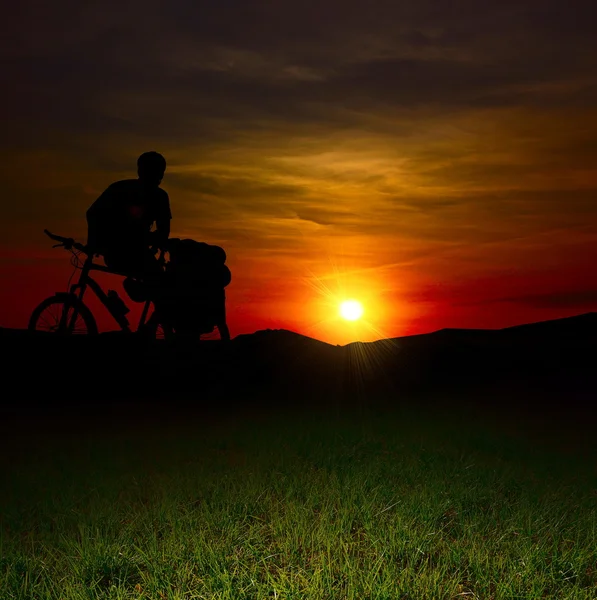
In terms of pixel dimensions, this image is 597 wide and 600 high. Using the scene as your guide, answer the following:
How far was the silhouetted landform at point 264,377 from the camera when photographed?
11.5 metres

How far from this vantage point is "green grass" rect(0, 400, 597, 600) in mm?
4637

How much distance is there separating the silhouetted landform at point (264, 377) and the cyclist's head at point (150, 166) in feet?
8.72

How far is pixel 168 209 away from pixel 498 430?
19.0 feet

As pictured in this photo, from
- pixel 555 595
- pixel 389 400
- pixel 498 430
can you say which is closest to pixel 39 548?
pixel 555 595

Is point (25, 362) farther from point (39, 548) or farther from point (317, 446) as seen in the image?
point (39, 548)

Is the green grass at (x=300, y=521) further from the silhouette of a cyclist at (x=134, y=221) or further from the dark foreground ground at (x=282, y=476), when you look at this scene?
the silhouette of a cyclist at (x=134, y=221)

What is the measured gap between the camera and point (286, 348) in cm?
1483

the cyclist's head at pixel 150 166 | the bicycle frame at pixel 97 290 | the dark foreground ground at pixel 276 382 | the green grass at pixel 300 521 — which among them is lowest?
the green grass at pixel 300 521

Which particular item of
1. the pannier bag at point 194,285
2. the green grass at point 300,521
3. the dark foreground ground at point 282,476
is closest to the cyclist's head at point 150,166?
the pannier bag at point 194,285

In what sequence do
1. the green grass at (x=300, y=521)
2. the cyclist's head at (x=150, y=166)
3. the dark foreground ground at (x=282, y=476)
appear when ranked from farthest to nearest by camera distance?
the cyclist's head at (x=150, y=166) < the dark foreground ground at (x=282, y=476) < the green grass at (x=300, y=521)

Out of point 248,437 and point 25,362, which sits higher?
point 25,362

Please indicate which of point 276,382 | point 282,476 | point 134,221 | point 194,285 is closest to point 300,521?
point 282,476

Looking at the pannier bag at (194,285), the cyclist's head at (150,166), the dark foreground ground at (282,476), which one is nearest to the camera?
the dark foreground ground at (282,476)

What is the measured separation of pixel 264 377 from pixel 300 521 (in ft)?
25.7
